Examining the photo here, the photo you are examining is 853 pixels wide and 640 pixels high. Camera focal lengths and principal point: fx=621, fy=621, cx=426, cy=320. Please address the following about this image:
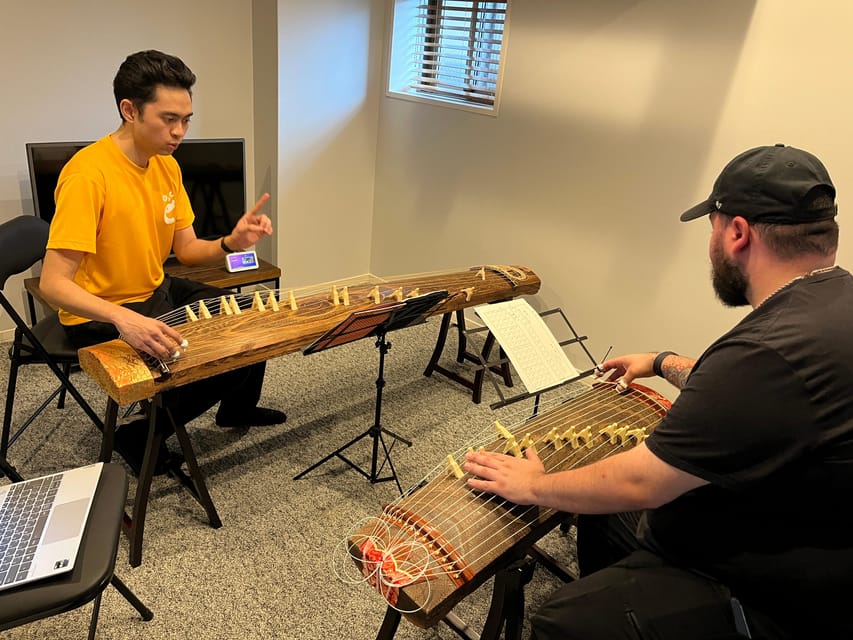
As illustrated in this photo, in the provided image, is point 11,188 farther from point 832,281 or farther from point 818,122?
point 818,122

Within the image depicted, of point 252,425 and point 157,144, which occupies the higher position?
point 157,144

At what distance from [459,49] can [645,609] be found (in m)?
3.05

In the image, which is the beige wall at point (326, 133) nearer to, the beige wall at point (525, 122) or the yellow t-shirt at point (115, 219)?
the beige wall at point (525, 122)

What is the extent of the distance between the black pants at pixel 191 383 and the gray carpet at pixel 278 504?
281mm

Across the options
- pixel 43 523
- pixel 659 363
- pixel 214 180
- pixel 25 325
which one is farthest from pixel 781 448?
pixel 214 180

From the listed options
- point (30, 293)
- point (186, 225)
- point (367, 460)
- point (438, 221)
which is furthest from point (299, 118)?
point (367, 460)

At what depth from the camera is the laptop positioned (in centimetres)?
115

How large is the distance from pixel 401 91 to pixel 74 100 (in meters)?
1.72

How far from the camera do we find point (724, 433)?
102cm

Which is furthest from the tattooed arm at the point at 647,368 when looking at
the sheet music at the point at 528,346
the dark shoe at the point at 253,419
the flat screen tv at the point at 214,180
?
the flat screen tv at the point at 214,180

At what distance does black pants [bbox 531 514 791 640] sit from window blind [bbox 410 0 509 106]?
8.52 feet

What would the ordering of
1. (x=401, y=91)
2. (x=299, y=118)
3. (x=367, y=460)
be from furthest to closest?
(x=401, y=91)
(x=299, y=118)
(x=367, y=460)

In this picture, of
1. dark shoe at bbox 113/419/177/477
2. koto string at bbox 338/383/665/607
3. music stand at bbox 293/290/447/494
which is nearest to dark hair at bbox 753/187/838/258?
koto string at bbox 338/383/665/607

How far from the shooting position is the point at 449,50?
137 inches
